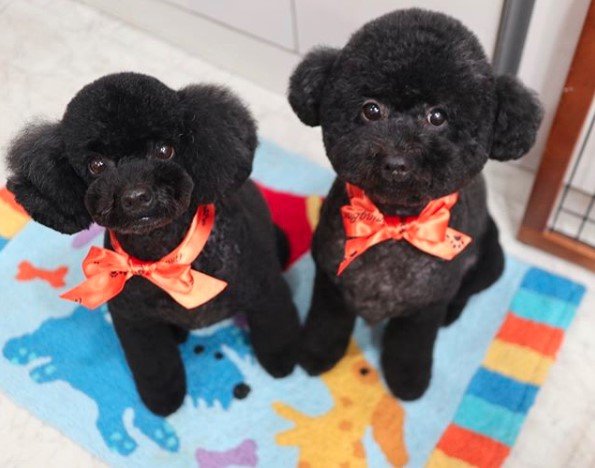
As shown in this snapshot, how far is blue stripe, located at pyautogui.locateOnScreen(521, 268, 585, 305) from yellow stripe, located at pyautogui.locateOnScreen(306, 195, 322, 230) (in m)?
0.44

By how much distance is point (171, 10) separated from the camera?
1.77 m

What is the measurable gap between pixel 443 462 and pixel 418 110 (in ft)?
2.08

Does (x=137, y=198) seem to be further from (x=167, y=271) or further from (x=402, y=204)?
(x=402, y=204)

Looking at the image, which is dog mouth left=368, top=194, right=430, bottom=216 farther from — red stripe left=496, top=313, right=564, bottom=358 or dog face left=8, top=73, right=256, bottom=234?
red stripe left=496, top=313, right=564, bottom=358

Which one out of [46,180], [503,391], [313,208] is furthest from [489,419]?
[46,180]

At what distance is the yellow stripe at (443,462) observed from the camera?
1.13 m

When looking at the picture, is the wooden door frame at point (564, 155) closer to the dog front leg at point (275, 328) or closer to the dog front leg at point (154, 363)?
the dog front leg at point (275, 328)

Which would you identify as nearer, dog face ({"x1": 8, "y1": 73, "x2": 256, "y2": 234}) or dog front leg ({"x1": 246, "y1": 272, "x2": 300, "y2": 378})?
dog face ({"x1": 8, "y1": 73, "x2": 256, "y2": 234})

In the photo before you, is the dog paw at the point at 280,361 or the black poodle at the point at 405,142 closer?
the black poodle at the point at 405,142

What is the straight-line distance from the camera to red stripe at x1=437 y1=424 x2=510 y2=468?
1128 millimetres

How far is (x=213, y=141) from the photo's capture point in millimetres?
860

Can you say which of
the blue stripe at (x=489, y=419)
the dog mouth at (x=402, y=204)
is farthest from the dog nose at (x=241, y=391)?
the dog mouth at (x=402, y=204)

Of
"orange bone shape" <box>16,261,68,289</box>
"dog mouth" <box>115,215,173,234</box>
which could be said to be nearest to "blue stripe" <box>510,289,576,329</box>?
"dog mouth" <box>115,215,173,234</box>

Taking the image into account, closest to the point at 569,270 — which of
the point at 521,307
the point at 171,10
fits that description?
the point at 521,307
